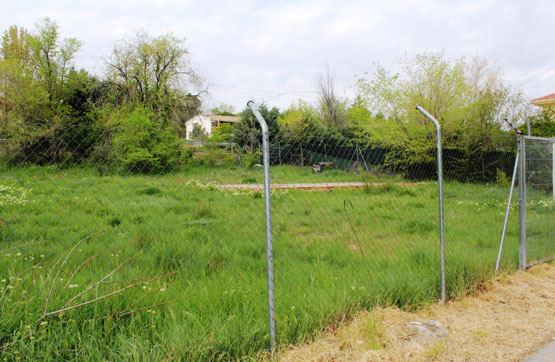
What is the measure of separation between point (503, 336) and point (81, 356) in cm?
307

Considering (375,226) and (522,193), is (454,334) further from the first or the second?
(375,226)

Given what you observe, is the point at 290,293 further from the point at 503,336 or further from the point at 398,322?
the point at 503,336

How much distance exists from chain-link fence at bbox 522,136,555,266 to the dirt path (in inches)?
41.2

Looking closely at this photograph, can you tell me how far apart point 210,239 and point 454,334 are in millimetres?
3133

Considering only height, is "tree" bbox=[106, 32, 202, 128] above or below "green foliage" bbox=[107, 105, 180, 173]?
above

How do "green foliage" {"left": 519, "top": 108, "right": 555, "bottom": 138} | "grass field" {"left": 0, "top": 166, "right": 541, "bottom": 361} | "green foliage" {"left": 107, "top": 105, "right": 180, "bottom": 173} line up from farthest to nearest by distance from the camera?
"green foliage" {"left": 519, "top": 108, "right": 555, "bottom": 138}, "green foliage" {"left": 107, "top": 105, "right": 180, "bottom": 173}, "grass field" {"left": 0, "top": 166, "right": 541, "bottom": 361}

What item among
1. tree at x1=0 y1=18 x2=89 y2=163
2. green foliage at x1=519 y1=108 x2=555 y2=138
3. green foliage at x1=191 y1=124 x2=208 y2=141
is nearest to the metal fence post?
green foliage at x1=191 y1=124 x2=208 y2=141

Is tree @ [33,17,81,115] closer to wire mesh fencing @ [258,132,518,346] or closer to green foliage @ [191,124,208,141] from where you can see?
green foliage @ [191,124,208,141]

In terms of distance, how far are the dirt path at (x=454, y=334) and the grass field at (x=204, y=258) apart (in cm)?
17

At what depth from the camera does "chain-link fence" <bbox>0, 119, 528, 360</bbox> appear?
2354mm

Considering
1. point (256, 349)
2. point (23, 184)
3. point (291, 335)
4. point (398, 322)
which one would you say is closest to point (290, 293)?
point (291, 335)

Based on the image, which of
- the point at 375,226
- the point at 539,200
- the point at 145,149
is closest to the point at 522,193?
the point at 539,200

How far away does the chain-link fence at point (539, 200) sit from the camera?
4453 millimetres

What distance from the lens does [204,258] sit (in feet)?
13.5
